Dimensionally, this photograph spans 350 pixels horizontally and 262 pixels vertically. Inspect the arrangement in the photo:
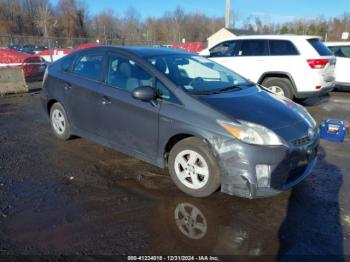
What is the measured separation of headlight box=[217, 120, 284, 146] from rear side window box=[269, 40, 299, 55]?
5.26 m

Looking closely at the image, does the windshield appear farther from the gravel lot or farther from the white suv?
the white suv

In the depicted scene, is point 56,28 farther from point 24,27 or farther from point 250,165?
point 250,165

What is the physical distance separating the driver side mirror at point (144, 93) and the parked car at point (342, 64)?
8778mm

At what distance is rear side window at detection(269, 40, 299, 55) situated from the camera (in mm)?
7771

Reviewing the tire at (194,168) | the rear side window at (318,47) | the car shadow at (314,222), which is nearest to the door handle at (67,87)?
the tire at (194,168)

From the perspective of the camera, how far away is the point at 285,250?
2.72m

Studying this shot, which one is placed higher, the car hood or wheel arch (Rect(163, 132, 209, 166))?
the car hood

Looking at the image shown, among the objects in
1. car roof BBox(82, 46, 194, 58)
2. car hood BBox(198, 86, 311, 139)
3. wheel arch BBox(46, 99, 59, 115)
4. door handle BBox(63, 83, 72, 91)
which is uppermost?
car roof BBox(82, 46, 194, 58)

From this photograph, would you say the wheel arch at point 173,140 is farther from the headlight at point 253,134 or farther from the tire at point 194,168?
the headlight at point 253,134

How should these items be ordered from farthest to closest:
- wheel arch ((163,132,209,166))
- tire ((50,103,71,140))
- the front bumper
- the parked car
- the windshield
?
the parked car, tire ((50,103,71,140)), the windshield, wheel arch ((163,132,209,166)), the front bumper

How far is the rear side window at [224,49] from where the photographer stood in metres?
8.76

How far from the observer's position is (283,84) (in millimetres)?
7855

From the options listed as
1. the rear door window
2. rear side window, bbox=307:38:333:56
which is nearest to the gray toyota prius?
the rear door window

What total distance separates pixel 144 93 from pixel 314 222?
88.9 inches
